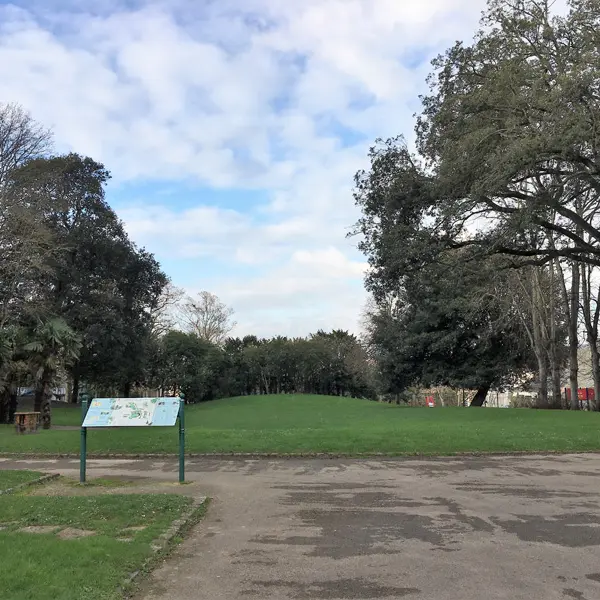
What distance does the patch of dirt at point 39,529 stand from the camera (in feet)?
22.5

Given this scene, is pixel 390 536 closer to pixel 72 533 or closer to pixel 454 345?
pixel 72 533

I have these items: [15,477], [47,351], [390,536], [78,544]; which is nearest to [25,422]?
[47,351]

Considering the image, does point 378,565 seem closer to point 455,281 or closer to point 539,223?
point 539,223

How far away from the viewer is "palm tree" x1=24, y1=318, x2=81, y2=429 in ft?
86.2

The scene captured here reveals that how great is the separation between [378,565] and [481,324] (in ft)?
116

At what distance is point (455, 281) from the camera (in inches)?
933

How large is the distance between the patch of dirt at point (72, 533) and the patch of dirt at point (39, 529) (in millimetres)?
157

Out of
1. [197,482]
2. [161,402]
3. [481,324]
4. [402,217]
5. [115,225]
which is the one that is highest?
[115,225]

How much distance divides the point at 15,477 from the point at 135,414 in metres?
2.70

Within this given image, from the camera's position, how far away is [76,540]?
6227mm

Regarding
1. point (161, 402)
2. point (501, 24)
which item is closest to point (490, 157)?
point (501, 24)

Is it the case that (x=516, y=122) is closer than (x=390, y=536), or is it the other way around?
(x=390, y=536)

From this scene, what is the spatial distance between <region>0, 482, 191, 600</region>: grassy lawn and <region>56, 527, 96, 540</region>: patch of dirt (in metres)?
0.01

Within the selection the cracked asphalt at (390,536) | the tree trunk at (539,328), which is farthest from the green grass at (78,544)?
the tree trunk at (539,328)
